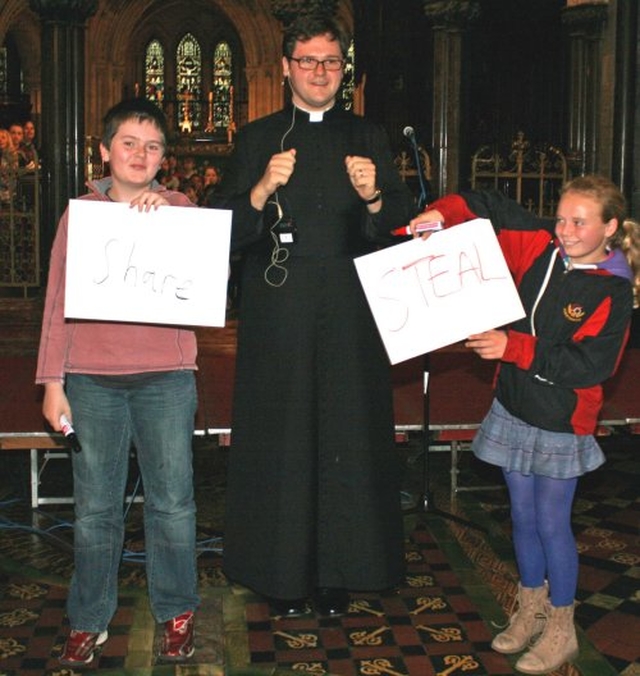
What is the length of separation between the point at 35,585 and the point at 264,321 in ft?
4.90

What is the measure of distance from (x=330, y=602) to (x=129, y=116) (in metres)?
1.90

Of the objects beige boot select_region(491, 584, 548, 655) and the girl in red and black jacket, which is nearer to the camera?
the girl in red and black jacket

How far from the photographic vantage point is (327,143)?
383cm

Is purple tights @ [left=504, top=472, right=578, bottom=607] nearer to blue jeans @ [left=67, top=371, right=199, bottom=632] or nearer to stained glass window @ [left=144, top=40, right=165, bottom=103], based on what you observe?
blue jeans @ [left=67, top=371, right=199, bottom=632]

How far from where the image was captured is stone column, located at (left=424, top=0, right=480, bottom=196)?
12.4 meters

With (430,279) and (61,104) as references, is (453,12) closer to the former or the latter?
(61,104)

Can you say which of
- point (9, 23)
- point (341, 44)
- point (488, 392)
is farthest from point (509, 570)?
point (9, 23)

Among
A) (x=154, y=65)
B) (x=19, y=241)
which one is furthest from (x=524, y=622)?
(x=154, y=65)

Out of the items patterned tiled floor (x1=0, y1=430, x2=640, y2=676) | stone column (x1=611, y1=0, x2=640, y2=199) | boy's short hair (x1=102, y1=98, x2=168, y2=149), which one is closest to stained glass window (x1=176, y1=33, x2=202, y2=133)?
stone column (x1=611, y1=0, x2=640, y2=199)

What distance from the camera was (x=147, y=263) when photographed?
132 inches

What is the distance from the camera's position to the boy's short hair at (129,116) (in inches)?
131

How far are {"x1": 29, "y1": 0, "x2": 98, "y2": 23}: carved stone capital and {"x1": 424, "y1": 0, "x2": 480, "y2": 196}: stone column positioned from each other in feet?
13.0

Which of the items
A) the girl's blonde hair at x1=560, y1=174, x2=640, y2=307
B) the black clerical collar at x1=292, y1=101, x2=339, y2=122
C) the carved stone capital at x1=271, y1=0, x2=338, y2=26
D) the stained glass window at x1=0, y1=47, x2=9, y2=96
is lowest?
the girl's blonde hair at x1=560, y1=174, x2=640, y2=307

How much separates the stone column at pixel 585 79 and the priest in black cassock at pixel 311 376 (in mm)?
8745
